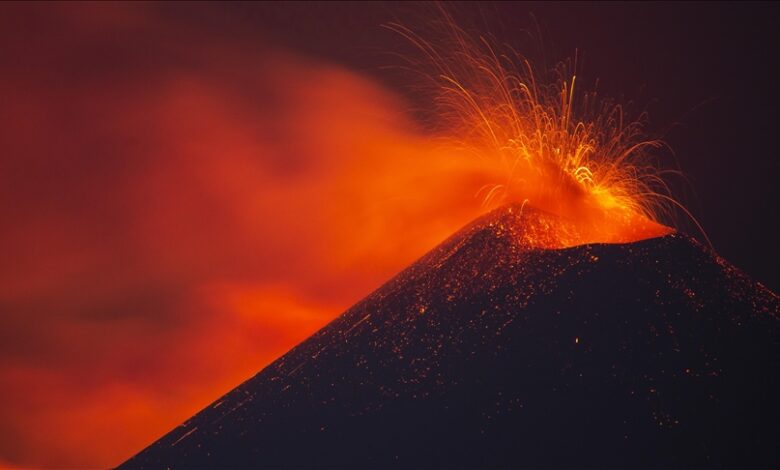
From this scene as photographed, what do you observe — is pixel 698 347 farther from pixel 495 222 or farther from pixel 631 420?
pixel 495 222

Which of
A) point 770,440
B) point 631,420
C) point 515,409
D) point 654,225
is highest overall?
A: point 654,225

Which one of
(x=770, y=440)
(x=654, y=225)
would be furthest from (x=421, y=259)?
(x=770, y=440)

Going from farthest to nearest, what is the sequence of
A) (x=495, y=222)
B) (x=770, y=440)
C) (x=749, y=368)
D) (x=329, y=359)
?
1. (x=495, y=222)
2. (x=329, y=359)
3. (x=749, y=368)
4. (x=770, y=440)

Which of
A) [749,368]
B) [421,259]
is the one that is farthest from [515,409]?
[421,259]

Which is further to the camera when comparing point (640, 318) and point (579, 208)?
point (579, 208)

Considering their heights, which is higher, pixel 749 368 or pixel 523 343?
pixel 523 343

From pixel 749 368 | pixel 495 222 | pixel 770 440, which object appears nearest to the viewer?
pixel 770 440

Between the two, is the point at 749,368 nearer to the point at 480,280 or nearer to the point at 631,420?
the point at 631,420
